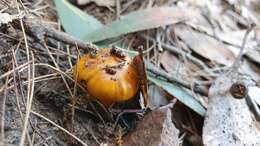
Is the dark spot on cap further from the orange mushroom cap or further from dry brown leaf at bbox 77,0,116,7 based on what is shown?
dry brown leaf at bbox 77,0,116,7

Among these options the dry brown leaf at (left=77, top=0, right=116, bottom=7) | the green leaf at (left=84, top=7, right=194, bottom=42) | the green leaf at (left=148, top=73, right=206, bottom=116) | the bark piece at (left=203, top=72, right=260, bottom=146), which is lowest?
the bark piece at (left=203, top=72, right=260, bottom=146)

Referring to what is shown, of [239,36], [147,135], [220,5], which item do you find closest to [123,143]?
[147,135]

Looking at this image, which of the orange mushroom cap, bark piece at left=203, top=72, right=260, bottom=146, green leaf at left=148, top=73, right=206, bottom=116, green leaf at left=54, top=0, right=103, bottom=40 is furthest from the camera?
green leaf at left=54, top=0, right=103, bottom=40

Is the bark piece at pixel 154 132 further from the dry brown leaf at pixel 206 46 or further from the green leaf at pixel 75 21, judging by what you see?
the dry brown leaf at pixel 206 46

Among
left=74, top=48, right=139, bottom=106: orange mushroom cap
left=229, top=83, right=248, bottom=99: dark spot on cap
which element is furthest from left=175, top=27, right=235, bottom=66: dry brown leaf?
left=74, top=48, right=139, bottom=106: orange mushroom cap

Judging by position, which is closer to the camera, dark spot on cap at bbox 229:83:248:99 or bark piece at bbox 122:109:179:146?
bark piece at bbox 122:109:179:146

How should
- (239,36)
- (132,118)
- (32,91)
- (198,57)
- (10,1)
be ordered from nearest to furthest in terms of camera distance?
1. (32,91)
2. (132,118)
3. (10,1)
4. (198,57)
5. (239,36)

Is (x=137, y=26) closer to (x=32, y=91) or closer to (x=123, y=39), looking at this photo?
(x=123, y=39)
